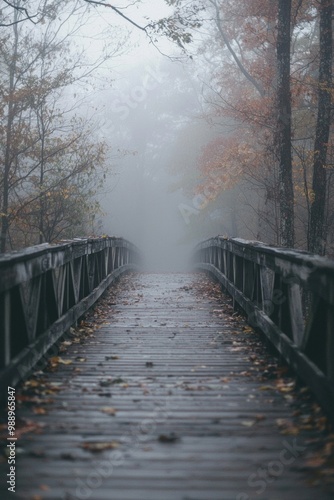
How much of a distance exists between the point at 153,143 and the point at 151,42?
43.7 m

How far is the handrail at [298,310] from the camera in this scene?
14.1 ft

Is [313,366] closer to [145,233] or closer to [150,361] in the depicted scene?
[150,361]

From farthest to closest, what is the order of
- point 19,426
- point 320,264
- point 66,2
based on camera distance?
point 66,2 → point 320,264 → point 19,426

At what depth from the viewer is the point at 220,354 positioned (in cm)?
689

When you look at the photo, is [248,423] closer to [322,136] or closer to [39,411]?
[39,411]

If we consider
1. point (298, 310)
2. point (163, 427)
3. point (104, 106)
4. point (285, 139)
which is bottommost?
point (163, 427)

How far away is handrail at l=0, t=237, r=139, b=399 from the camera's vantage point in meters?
4.79

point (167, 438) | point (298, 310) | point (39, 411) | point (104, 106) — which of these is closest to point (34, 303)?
point (39, 411)

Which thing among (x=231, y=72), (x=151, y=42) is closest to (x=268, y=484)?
(x=151, y=42)

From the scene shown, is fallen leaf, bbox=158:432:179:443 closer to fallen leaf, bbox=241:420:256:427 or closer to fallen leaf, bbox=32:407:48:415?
fallen leaf, bbox=241:420:256:427

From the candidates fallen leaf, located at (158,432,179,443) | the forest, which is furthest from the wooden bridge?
the forest

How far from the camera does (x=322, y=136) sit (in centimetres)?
1532

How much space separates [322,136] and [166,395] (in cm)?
1168

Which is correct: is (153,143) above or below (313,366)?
above
